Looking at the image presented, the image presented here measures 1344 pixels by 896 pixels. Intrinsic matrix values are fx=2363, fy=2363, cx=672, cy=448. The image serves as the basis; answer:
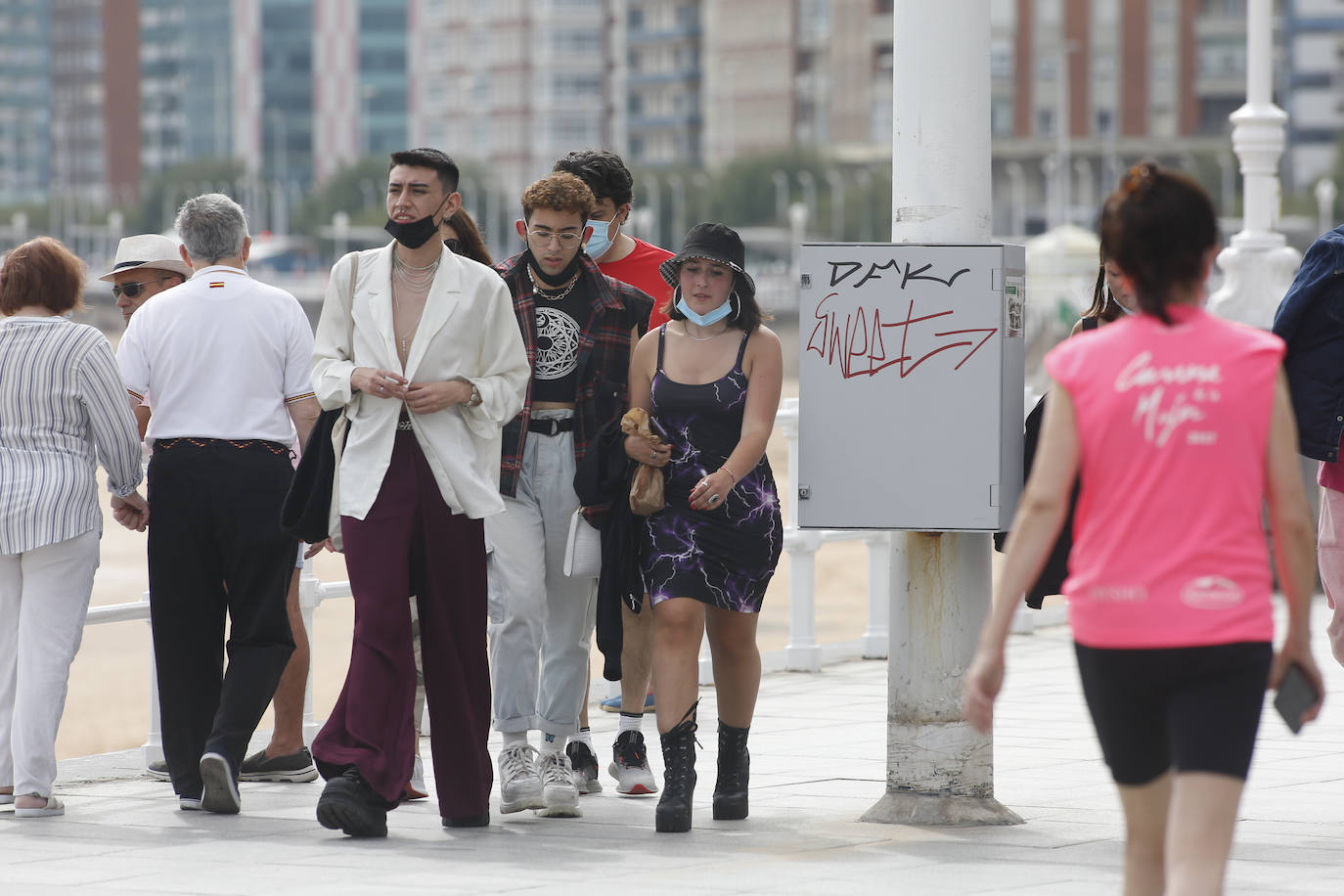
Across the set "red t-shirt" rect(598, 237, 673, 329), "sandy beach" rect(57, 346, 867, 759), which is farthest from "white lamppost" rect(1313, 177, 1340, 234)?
"red t-shirt" rect(598, 237, 673, 329)

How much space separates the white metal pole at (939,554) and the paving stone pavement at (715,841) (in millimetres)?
193

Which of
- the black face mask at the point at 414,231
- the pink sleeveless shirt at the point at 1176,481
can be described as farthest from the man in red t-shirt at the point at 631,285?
the pink sleeveless shirt at the point at 1176,481

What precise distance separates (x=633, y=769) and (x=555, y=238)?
67.3 inches

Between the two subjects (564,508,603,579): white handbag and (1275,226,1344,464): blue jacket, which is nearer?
(1275,226,1344,464): blue jacket

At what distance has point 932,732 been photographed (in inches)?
273

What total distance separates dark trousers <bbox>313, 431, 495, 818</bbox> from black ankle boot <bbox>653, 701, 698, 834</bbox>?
52cm

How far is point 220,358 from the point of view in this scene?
7.32m

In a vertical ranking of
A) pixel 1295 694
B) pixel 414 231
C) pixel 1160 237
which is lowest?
pixel 1295 694

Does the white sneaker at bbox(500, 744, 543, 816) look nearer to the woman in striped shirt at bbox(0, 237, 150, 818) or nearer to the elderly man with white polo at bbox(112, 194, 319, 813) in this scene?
the elderly man with white polo at bbox(112, 194, 319, 813)

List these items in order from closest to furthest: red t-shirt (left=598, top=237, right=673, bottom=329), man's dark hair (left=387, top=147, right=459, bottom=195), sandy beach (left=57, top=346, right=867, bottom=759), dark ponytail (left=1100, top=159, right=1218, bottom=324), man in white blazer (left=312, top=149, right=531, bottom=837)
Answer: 1. dark ponytail (left=1100, top=159, right=1218, bottom=324)
2. man in white blazer (left=312, top=149, right=531, bottom=837)
3. man's dark hair (left=387, top=147, right=459, bottom=195)
4. red t-shirt (left=598, top=237, right=673, bottom=329)
5. sandy beach (left=57, top=346, right=867, bottom=759)

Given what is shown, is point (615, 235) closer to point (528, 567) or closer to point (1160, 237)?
point (528, 567)

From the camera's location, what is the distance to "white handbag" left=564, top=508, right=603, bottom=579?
7.14 meters

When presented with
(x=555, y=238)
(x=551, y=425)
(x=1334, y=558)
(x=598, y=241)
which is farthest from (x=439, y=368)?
(x=1334, y=558)

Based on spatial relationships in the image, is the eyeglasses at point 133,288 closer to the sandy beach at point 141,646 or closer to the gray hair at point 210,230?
the gray hair at point 210,230
